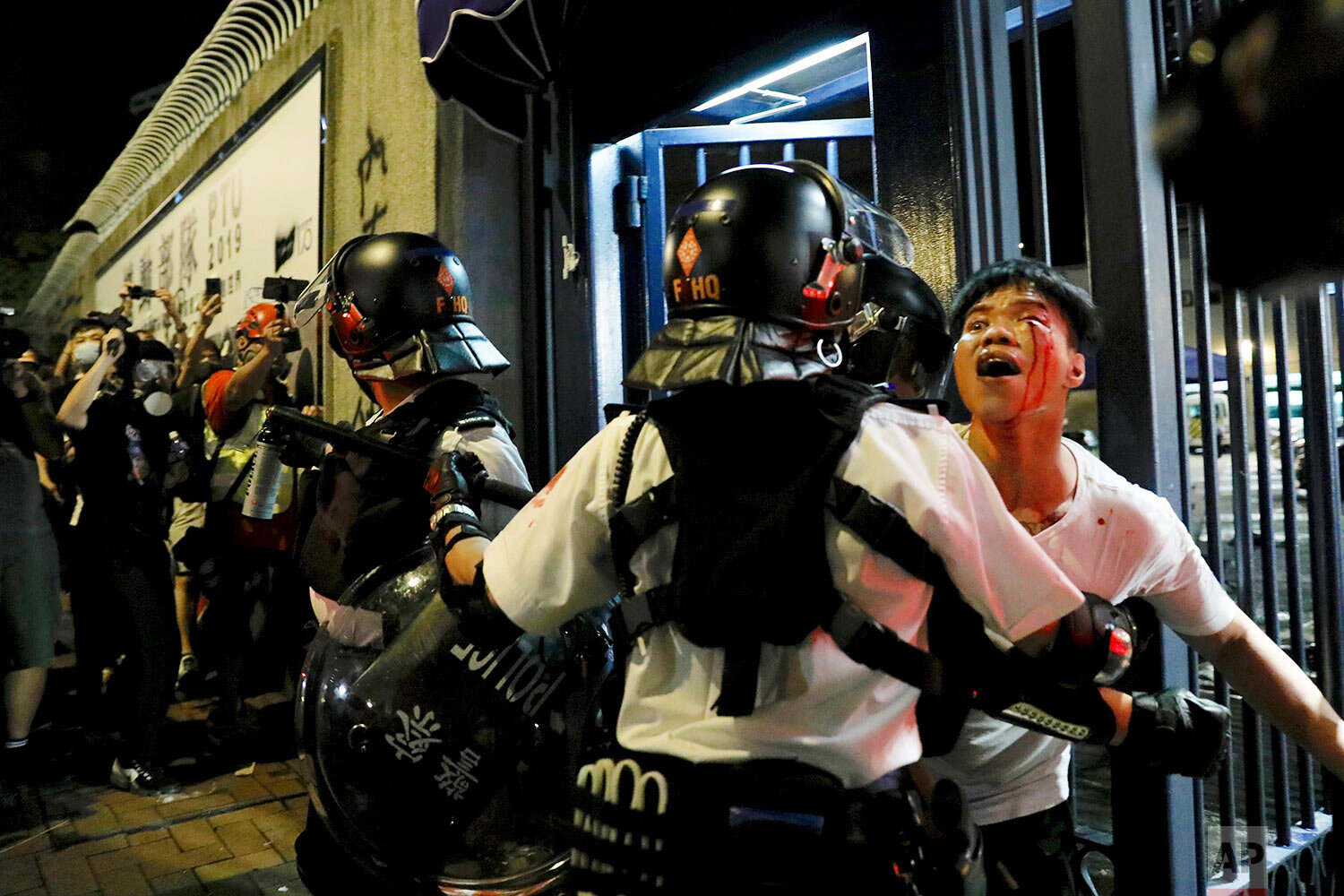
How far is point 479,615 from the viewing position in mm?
1880

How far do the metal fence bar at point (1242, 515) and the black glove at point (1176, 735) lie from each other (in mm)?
976

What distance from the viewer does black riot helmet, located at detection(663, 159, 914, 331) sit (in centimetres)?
167

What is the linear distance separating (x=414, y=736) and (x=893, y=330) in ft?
4.95

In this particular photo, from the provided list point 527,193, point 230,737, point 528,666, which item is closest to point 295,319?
point 528,666

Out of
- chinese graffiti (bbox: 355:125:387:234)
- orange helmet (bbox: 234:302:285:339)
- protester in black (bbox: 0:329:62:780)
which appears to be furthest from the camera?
chinese graffiti (bbox: 355:125:387:234)

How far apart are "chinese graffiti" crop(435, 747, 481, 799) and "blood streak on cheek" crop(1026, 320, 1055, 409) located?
150cm

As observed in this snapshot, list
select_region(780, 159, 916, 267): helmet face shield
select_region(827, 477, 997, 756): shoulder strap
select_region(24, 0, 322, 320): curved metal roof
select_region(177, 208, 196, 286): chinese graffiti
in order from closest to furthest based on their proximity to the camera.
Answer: select_region(827, 477, 997, 756): shoulder strap
select_region(780, 159, 916, 267): helmet face shield
select_region(24, 0, 322, 320): curved metal roof
select_region(177, 208, 196, 286): chinese graffiti

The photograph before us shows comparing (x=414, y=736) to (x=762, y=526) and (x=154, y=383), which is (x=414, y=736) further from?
(x=154, y=383)

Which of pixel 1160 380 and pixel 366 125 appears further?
pixel 366 125

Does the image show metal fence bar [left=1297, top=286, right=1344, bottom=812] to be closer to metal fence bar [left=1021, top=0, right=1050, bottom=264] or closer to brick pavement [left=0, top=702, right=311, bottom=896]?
metal fence bar [left=1021, top=0, right=1050, bottom=264]

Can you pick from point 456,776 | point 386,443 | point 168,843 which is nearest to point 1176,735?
point 456,776

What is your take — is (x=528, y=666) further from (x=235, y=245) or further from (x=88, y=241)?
(x=88, y=241)

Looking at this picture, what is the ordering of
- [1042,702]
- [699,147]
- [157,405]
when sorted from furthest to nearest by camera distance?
1. [157,405]
2. [699,147]
3. [1042,702]

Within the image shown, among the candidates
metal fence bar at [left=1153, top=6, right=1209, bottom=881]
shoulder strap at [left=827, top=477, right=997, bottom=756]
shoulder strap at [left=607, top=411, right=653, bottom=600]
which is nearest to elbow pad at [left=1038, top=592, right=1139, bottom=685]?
shoulder strap at [left=827, top=477, right=997, bottom=756]
